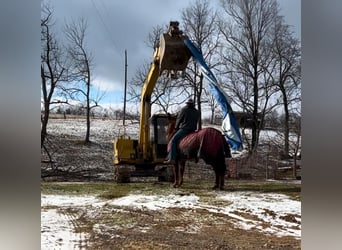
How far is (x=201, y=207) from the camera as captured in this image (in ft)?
7.51

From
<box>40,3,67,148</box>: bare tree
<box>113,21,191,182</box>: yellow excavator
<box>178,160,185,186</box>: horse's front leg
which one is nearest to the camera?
<box>40,3,67,148</box>: bare tree

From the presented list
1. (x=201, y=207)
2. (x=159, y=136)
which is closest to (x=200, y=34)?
(x=159, y=136)

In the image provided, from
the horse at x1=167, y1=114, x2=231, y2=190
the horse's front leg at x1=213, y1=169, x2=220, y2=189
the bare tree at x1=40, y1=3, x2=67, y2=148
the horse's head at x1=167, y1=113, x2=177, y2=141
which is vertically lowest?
the horse's front leg at x1=213, y1=169, x2=220, y2=189

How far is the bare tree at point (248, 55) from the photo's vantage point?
89.0 inches

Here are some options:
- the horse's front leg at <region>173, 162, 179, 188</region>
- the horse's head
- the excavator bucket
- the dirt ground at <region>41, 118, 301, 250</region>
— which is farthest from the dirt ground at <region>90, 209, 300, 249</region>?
the excavator bucket

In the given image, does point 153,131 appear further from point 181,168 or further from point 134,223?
point 134,223

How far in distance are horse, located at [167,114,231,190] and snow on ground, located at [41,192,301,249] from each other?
0.11 meters

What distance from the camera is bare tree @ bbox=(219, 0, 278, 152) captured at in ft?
7.42

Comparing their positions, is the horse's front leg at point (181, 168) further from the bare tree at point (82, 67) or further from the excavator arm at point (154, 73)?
the bare tree at point (82, 67)

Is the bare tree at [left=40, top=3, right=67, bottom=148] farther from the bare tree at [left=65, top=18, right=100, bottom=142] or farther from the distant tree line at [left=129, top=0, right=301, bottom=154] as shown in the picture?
the distant tree line at [left=129, top=0, right=301, bottom=154]

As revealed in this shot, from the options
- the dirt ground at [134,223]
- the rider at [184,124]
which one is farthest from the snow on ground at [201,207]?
the rider at [184,124]
